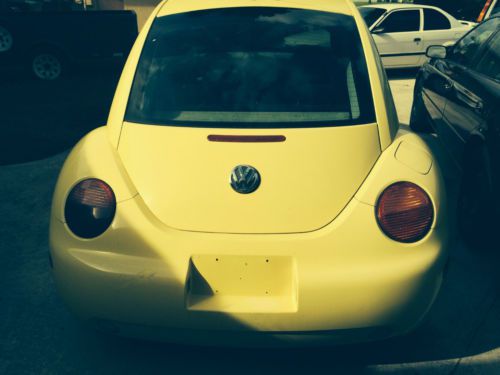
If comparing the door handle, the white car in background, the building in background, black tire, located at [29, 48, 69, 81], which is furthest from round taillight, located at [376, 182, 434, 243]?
the building in background

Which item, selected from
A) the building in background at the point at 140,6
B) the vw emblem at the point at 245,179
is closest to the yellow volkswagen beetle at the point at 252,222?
the vw emblem at the point at 245,179

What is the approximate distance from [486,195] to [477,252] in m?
0.47

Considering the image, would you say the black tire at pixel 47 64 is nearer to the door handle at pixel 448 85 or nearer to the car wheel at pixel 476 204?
the door handle at pixel 448 85

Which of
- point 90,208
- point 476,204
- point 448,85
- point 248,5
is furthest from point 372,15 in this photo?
point 90,208

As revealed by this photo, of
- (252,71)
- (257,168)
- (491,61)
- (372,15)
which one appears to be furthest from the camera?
(372,15)

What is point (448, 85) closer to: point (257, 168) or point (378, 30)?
point (257, 168)

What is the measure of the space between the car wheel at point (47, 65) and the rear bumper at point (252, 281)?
322 inches

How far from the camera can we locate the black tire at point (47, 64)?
9.21 metres

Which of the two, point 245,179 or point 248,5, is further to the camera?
point 248,5

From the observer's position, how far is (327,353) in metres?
2.39

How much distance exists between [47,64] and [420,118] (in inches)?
273

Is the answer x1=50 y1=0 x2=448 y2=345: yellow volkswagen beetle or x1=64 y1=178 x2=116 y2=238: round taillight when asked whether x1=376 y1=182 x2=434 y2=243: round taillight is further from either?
x1=64 y1=178 x2=116 y2=238: round taillight

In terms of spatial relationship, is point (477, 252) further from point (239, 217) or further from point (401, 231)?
point (239, 217)

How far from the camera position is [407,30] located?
32.9ft
